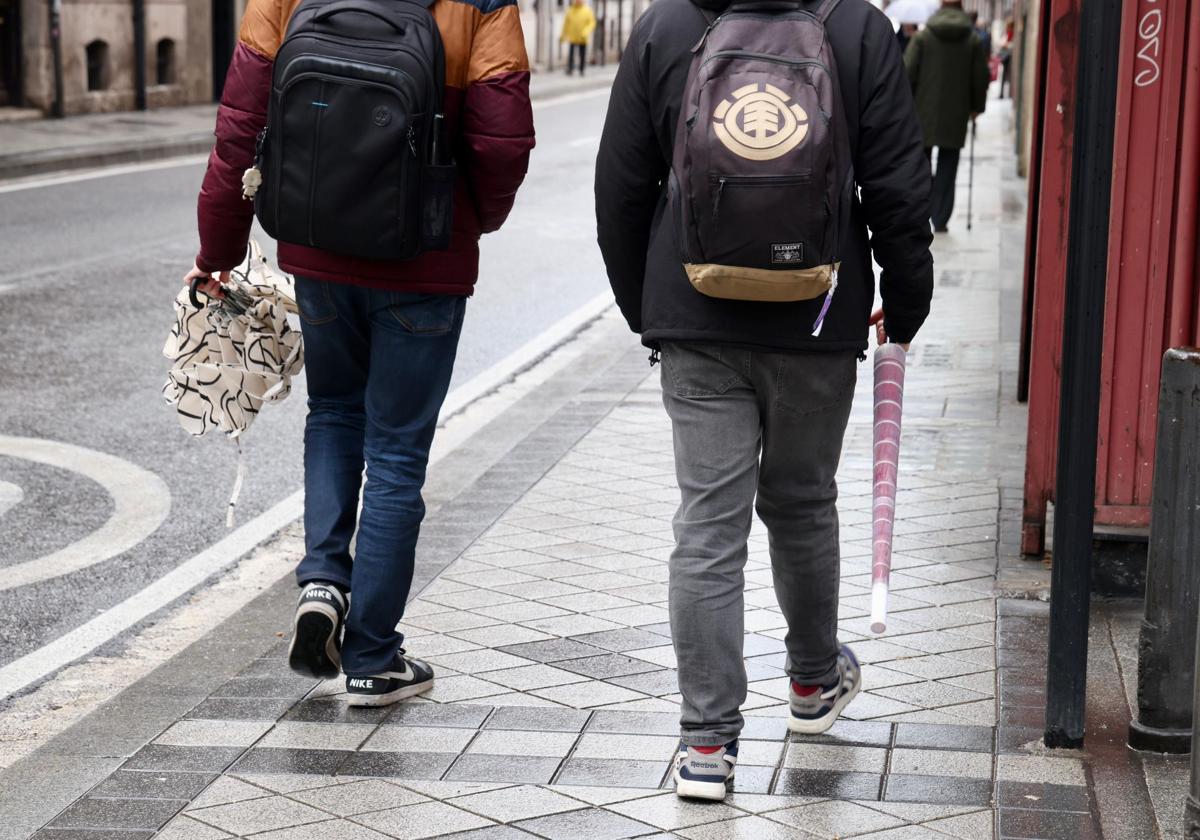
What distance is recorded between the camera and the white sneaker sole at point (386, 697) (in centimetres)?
425

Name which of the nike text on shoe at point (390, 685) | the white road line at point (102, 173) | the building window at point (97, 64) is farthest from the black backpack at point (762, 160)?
the building window at point (97, 64)

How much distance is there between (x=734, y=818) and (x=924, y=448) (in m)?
3.60

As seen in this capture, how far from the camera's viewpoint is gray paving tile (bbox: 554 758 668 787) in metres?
3.79

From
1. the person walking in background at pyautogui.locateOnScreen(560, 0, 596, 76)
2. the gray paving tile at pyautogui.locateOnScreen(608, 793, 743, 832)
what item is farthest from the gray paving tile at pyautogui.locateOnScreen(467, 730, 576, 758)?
the person walking in background at pyautogui.locateOnScreen(560, 0, 596, 76)

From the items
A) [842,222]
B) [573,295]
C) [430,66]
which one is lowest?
[573,295]

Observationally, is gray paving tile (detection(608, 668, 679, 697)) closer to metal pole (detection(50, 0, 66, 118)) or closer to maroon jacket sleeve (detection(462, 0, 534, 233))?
maroon jacket sleeve (detection(462, 0, 534, 233))

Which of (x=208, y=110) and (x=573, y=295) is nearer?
(x=573, y=295)

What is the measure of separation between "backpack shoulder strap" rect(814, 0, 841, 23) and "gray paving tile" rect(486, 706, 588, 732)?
65.3 inches

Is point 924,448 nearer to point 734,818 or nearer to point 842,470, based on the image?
point 842,470

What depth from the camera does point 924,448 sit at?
6996 mm

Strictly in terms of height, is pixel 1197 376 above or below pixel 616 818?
above

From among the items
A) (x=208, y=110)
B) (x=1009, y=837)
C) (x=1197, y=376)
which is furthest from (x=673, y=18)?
(x=208, y=110)

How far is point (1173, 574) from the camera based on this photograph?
3934mm

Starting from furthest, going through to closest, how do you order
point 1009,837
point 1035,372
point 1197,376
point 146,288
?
point 146,288
point 1035,372
point 1197,376
point 1009,837
